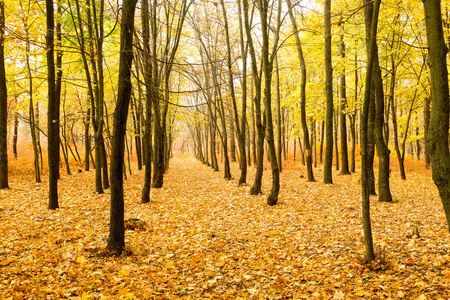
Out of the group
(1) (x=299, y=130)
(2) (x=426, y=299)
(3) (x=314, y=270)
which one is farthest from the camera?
(1) (x=299, y=130)

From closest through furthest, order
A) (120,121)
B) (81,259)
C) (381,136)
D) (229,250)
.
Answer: (81,259), (120,121), (229,250), (381,136)

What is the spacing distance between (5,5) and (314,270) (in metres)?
14.9

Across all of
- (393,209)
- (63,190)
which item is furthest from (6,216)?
(393,209)

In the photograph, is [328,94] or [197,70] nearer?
[197,70]

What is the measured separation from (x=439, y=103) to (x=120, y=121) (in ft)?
17.9

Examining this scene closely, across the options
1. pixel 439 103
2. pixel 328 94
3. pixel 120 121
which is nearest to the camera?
pixel 439 103

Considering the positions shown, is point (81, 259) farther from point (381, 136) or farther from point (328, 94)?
point (328, 94)

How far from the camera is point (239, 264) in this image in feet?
18.4

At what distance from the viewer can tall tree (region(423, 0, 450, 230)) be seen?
12.2ft

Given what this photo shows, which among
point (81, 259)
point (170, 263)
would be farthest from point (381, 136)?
point (81, 259)

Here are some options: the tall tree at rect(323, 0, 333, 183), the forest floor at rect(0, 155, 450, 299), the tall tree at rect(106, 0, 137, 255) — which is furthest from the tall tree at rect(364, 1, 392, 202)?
the tall tree at rect(106, 0, 137, 255)

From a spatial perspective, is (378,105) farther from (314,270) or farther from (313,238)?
(314,270)

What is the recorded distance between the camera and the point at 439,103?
3771mm

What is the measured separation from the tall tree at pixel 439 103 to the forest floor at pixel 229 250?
1677 mm
